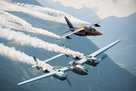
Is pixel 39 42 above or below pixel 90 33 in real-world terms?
below

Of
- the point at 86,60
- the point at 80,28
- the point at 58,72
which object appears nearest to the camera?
the point at 58,72

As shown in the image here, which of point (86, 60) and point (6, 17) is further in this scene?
point (6, 17)

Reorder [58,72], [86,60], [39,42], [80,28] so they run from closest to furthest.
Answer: [58,72] < [86,60] < [80,28] < [39,42]

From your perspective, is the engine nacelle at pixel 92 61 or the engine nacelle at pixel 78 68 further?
the engine nacelle at pixel 92 61

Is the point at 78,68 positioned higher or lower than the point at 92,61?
lower

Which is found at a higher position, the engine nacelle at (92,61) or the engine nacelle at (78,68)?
the engine nacelle at (92,61)

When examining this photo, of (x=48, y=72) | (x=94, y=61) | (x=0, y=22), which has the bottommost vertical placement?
(x=0, y=22)

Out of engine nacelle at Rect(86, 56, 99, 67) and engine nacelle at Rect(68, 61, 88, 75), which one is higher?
engine nacelle at Rect(86, 56, 99, 67)

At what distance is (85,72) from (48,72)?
14.1 metres

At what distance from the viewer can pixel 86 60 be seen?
11050cm

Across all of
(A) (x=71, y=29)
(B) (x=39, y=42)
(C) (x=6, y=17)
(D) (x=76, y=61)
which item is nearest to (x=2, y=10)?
(C) (x=6, y=17)

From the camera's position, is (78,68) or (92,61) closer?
(78,68)

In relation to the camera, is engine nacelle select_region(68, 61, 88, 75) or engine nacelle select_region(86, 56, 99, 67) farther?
engine nacelle select_region(86, 56, 99, 67)

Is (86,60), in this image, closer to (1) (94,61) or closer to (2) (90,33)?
(1) (94,61)
